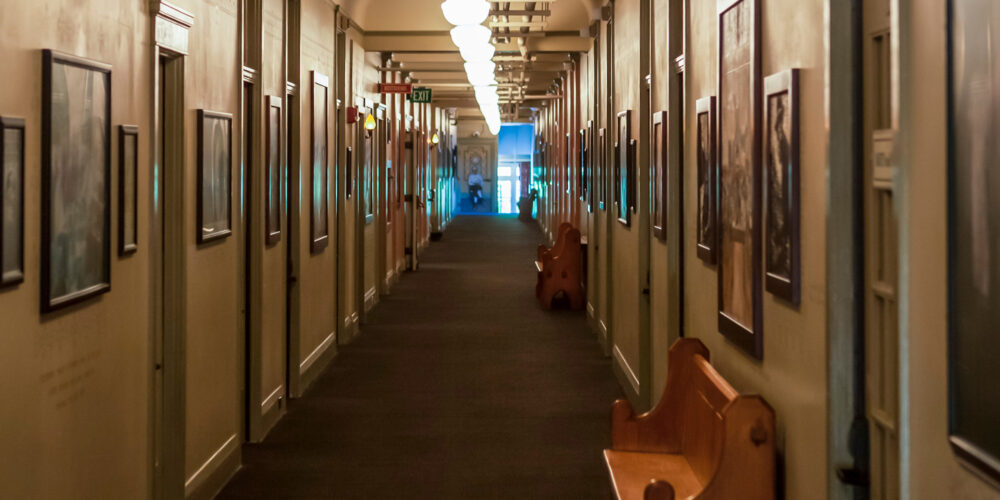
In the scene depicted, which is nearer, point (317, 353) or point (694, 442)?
point (694, 442)

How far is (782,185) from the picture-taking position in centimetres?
340

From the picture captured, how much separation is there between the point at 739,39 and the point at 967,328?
2.41 meters

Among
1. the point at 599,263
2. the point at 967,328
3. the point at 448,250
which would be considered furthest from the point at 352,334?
the point at 448,250

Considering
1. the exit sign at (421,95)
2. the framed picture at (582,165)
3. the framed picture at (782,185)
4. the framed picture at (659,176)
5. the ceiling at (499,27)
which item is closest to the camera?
the framed picture at (782,185)

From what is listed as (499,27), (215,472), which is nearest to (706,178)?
(215,472)

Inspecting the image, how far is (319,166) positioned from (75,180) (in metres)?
5.08

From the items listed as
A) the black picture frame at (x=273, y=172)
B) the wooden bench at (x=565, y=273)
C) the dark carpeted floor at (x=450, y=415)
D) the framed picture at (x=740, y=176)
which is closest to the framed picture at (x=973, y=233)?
the framed picture at (x=740, y=176)

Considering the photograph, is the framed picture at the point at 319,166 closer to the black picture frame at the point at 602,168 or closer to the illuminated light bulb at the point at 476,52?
the illuminated light bulb at the point at 476,52

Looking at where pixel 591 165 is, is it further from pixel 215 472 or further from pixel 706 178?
pixel 215 472

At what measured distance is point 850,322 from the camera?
271 centimetres

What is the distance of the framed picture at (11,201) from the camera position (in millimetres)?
2941

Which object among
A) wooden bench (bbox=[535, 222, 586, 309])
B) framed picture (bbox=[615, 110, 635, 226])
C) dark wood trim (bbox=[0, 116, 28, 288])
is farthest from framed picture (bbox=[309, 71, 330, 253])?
dark wood trim (bbox=[0, 116, 28, 288])

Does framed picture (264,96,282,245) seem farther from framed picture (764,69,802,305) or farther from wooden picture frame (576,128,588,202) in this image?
wooden picture frame (576,128,588,202)

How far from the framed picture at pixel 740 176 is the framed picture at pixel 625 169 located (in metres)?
3.36
